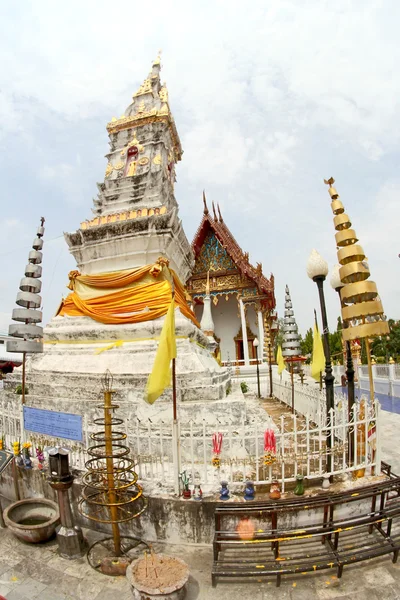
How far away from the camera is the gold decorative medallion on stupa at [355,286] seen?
514cm

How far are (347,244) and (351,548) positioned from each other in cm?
408

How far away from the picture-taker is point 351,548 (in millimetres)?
3803

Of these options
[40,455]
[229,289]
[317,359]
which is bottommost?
[40,455]

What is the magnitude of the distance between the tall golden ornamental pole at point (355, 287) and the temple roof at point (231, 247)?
19.0 meters

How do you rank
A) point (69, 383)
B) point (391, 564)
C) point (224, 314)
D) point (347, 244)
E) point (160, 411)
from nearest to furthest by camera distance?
point (391, 564) < point (347, 244) < point (160, 411) < point (69, 383) < point (224, 314)

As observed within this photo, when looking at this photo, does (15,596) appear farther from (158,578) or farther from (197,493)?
(197,493)

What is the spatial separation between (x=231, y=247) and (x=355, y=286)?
2100 cm

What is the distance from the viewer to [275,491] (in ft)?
14.3

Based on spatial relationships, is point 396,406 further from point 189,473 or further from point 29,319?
point 29,319

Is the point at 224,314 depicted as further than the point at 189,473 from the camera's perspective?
Yes

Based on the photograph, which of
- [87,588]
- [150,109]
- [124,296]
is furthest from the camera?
[150,109]

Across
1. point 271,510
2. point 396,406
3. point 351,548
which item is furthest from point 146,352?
point 396,406

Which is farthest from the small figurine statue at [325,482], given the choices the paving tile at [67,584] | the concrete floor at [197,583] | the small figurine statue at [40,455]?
the small figurine statue at [40,455]

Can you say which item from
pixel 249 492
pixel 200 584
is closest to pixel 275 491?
pixel 249 492
